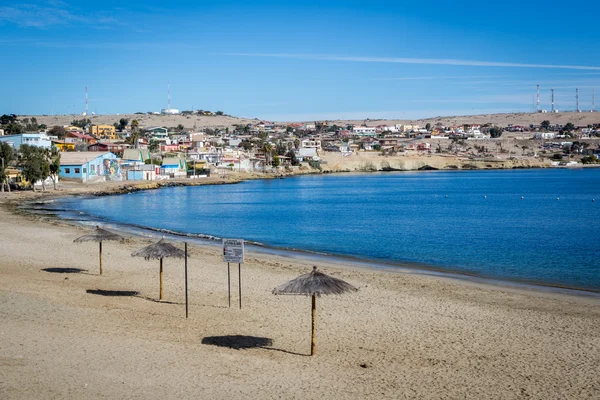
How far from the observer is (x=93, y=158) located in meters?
87.1

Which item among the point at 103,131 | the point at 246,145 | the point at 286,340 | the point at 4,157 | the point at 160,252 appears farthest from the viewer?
the point at 103,131

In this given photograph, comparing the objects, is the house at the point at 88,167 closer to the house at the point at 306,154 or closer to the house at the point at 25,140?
the house at the point at 25,140

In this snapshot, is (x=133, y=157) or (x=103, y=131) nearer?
(x=133, y=157)

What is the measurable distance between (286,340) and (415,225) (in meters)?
33.1

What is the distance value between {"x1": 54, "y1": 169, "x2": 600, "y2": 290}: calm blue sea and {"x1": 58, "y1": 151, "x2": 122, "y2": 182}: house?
13.1m

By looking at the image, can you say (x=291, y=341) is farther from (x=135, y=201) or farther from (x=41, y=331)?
(x=135, y=201)

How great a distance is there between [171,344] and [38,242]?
67.0 ft

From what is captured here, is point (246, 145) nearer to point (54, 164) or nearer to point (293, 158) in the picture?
point (293, 158)

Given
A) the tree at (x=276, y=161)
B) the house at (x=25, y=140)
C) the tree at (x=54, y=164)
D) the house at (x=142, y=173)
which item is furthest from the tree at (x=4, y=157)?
the tree at (x=276, y=161)

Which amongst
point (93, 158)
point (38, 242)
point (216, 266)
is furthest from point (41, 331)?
point (93, 158)

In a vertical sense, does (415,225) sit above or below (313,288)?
below

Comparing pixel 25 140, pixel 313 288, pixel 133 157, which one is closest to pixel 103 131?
pixel 133 157

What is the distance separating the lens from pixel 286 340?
48.0 ft

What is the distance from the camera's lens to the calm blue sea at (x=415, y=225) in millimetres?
29047
